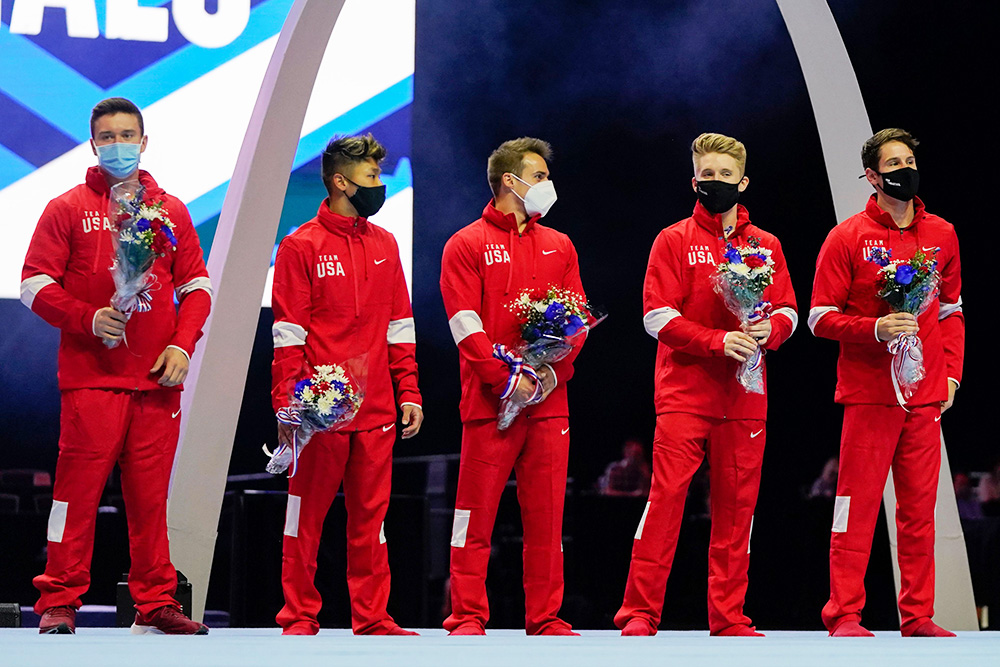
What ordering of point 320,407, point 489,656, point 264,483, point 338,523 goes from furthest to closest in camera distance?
point 264,483, point 338,523, point 320,407, point 489,656

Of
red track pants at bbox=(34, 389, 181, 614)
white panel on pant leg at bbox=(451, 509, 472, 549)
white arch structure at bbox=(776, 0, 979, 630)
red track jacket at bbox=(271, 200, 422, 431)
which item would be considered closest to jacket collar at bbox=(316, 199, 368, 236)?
red track jacket at bbox=(271, 200, 422, 431)

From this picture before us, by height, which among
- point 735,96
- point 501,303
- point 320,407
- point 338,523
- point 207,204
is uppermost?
point 735,96

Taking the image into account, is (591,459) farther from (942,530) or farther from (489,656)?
(489,656)

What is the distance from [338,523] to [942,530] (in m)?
3.34

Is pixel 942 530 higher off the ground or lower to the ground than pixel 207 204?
lower

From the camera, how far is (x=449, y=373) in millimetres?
9445

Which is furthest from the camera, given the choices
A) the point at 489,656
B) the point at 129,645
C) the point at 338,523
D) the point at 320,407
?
the point at 338,523

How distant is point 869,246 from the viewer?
491 centimetres

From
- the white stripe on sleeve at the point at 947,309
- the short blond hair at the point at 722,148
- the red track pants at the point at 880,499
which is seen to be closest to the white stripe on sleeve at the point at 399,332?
the short blond hair at the point at 722,148

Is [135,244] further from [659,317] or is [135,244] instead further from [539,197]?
[659,317]

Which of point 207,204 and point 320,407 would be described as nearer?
point 320,407

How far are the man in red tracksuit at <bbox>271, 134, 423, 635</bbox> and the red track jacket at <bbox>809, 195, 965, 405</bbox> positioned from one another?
1.70 meters

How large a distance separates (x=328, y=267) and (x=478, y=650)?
1808 millimetres

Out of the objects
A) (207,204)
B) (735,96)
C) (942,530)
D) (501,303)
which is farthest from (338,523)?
(735,96)
